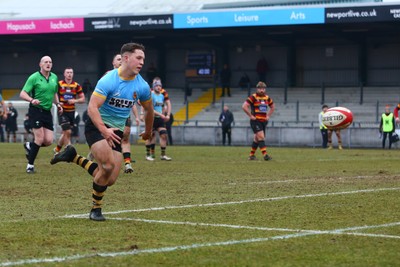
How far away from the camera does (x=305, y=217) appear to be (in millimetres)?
10281

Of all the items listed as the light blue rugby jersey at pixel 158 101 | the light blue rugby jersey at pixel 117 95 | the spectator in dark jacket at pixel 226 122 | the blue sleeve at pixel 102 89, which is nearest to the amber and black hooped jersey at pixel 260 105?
the light blue rugby jersey at pixel 158 101

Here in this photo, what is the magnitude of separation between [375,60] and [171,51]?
12679mm

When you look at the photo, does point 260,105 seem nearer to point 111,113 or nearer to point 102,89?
point 111,113

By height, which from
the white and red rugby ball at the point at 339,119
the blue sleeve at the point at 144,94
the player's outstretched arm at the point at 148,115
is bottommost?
the white and red rugby ball at the point at 339,119

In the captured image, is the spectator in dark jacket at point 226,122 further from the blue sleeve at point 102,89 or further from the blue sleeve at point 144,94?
the blue sleeve at point 102,89

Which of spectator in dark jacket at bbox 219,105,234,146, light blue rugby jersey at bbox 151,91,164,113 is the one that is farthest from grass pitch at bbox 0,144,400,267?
spectator in dark jacket at bbox 219,105,234,146

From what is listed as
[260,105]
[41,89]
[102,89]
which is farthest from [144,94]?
[260,105]

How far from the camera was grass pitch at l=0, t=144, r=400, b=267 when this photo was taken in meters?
7.59

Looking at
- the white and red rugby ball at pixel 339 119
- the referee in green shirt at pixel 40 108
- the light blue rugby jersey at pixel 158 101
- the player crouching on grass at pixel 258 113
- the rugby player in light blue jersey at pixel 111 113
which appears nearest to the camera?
the rugby player in light blue jersey at pixel 111 113

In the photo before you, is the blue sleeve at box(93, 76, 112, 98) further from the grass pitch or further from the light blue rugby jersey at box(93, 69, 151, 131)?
the grass pitch

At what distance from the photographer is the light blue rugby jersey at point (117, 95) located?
10273mm

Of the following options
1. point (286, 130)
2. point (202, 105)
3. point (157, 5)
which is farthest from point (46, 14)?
point (286, 130)

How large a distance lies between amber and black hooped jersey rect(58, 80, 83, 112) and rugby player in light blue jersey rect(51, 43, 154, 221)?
11069 mm

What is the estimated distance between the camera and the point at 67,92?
21.7 metres
